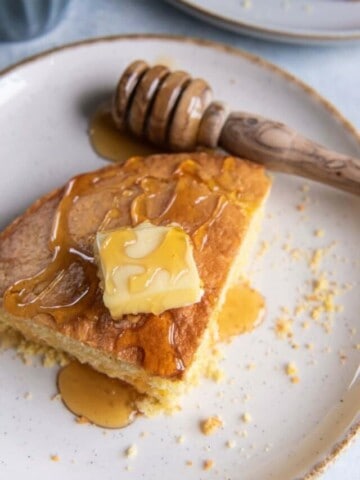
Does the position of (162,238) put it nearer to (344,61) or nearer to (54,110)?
(54,110)

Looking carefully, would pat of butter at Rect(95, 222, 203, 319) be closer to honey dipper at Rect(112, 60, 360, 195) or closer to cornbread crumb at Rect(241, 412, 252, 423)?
cornbread crumb at Rect(241, 412, 252, 423)

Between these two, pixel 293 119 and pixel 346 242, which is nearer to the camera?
pixel 346 242

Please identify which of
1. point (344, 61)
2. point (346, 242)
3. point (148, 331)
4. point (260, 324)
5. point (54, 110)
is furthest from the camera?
point (344, 61)

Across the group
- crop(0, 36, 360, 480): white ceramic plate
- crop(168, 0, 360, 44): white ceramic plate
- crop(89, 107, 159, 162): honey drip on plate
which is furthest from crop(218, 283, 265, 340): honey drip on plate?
crop(168, 0, 360, 44): white ceramic plate

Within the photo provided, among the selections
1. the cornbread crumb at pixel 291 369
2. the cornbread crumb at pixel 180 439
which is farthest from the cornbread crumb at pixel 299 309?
the cornbread crumb at pixel 180 439

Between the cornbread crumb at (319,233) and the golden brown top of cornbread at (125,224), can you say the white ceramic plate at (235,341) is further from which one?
the golden brown top of cornbread at (125,224)

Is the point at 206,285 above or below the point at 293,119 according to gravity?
below

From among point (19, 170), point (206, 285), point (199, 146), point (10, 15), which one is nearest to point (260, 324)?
point (206, 285)
